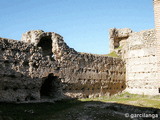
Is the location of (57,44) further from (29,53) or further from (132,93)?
(132,93)

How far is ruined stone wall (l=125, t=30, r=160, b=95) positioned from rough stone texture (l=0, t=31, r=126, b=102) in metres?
1.04

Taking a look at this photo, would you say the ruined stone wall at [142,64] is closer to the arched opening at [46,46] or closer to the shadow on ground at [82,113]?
the shadow on ground at [82,113]

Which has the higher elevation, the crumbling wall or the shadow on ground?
the crumbling wall

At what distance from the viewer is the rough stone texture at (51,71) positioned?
14500 mm

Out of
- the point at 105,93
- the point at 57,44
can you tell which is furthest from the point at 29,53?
the point at 105,93

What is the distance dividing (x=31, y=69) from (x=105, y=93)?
7811mm

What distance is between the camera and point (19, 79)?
14797mm

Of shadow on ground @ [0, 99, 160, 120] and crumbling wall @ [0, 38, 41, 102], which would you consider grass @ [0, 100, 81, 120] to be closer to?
shadow on ground @ [0, 99, 160, 120]

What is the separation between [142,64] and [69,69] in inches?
276

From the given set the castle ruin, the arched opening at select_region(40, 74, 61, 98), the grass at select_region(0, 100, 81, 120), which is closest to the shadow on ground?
the grass at select_region(0, 100, 81, 120)

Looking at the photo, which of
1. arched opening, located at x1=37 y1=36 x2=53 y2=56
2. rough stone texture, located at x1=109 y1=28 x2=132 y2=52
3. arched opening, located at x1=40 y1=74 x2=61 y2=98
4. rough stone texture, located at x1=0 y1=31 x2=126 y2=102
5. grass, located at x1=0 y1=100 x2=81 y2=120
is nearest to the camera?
grass, located at x1=0 y1=100 x2=81 y2=120

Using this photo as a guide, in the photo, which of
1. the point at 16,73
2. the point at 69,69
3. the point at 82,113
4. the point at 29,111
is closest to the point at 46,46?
the point at 69,69

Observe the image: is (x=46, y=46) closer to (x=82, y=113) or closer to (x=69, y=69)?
(x=69, y=69)

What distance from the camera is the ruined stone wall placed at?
20203mm
